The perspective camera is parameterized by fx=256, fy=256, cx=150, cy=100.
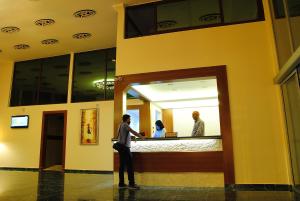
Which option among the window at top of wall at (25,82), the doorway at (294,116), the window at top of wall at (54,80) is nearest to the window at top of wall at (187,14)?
the doorway at (294,116)

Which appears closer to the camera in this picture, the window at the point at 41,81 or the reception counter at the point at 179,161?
the reception counter at the point at 179,161

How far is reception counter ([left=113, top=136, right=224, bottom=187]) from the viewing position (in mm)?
4875

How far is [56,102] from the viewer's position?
9008 mm

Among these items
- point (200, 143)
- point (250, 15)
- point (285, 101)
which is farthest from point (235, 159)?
point (250, 15)

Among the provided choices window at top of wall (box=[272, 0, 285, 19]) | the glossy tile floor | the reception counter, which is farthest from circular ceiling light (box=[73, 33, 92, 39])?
window at top of wall (box=[272, 0, 285, 19])

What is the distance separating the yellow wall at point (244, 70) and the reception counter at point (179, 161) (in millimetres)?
433

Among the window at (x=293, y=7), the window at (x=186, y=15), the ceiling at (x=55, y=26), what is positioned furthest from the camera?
the ceiling at (x=55, y=26)

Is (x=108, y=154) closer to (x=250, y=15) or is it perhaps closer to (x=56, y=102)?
(x=56, y=102)

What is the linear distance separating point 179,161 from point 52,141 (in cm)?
655

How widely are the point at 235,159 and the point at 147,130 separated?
428 cm

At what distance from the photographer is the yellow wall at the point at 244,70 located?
470 cm

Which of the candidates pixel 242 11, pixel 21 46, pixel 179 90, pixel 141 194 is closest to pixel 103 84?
pixel 179 90

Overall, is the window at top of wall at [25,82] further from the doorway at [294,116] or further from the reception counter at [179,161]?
the doorway at [294,116]

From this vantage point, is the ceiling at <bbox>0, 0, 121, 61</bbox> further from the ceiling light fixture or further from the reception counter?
the reception counter
